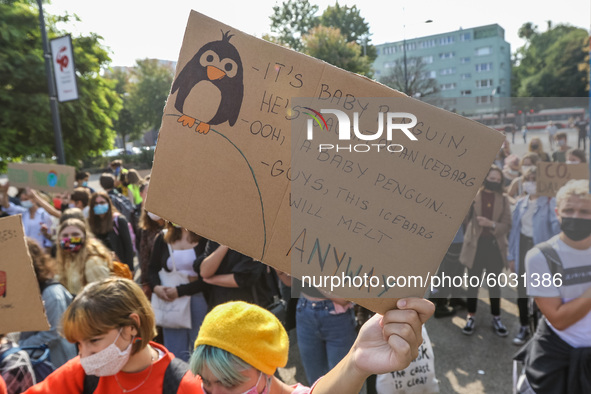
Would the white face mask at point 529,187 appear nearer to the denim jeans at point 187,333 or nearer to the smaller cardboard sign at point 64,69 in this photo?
the denim jeans at point 187,333

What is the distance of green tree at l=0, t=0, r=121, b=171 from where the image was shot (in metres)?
12.5

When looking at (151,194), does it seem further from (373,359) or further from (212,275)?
(212,275)


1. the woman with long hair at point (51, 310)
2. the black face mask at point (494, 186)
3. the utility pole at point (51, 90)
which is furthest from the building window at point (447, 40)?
the woman with long hair at point (51, 310)

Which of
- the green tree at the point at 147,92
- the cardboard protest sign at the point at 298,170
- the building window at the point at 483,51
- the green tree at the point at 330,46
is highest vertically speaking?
the building window at the point at 483,51

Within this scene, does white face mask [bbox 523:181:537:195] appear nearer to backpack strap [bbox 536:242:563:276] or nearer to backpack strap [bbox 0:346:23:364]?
backpack strap [bbox 536:242:563:276]

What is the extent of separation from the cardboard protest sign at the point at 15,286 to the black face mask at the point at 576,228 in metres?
2.65

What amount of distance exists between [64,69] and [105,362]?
384 inches

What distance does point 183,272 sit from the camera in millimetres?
3379

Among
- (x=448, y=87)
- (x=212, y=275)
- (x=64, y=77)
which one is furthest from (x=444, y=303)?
(x=448, y=87)

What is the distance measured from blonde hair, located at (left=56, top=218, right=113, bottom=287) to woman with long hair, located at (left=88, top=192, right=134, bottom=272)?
1.35 meters

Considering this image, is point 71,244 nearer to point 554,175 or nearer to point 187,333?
point 187,333

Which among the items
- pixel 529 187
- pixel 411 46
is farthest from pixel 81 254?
pixel 411 46

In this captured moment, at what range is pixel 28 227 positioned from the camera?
5.57 m

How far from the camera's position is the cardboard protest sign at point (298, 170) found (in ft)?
3.68
